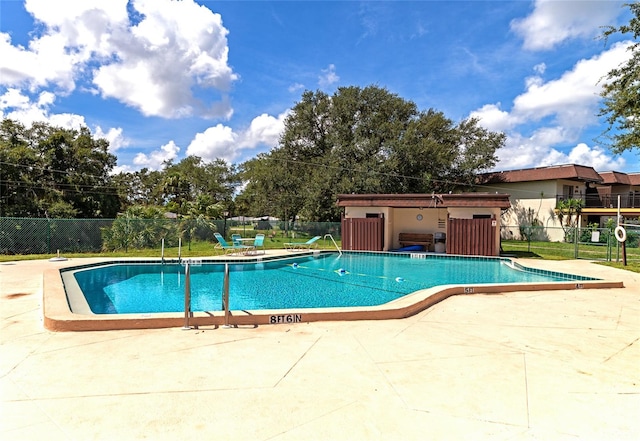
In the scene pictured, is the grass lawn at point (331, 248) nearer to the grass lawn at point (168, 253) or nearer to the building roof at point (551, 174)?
the grass lawn at point (168, 253)

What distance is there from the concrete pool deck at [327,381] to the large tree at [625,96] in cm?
1021

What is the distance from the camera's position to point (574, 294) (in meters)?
7.57

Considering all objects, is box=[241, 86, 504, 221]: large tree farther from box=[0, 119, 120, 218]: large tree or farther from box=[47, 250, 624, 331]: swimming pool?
box=[47, 250, 624, 331]: swimming pool

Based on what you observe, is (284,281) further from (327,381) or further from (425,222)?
(425,222)

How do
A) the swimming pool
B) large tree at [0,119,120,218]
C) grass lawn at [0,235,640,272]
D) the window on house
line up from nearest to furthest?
the swimming pool < grass lawn at [0,235,640,272] < large tree at [0,119,120,218] < the window on house

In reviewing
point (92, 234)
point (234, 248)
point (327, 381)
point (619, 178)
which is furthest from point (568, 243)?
point (92, 234)

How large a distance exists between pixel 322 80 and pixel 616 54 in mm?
19536

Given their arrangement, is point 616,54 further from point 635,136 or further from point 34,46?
point 34,46

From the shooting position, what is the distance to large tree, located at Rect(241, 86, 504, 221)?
26978 millimetres

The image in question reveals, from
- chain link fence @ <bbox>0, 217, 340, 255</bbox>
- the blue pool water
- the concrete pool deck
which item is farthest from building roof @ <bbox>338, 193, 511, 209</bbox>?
the concrete pool deck

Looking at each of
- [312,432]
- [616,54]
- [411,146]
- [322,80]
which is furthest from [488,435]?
[322,80]

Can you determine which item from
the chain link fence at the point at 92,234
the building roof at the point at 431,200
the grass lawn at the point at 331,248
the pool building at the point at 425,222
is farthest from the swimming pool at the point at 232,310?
the building roof at the point at 431,200

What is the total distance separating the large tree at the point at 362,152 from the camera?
2698cm

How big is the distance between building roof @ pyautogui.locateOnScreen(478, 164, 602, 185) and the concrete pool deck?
24.7 metres
